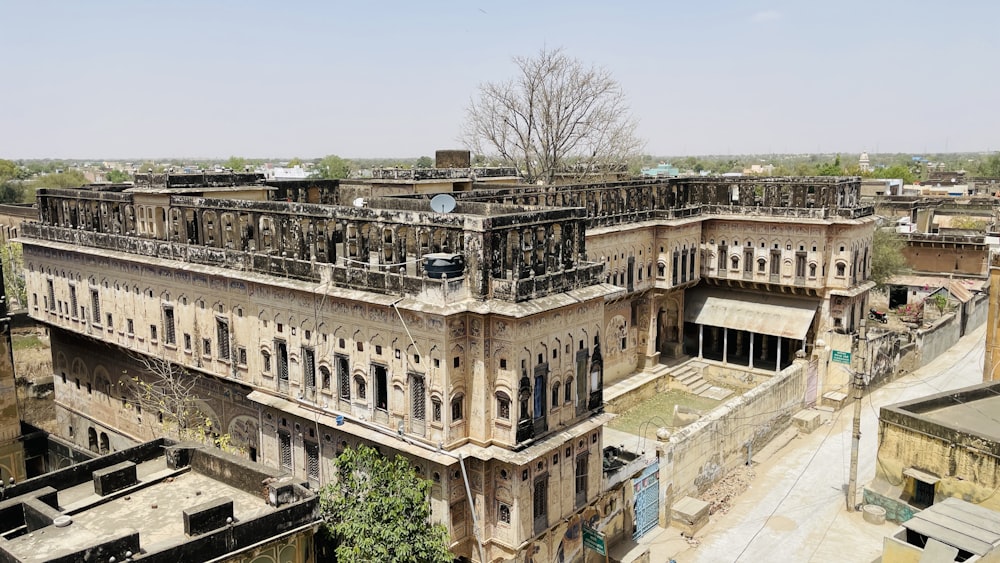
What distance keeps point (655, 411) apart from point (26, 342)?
41.9 m

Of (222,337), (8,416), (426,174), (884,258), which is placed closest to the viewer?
(222,337)

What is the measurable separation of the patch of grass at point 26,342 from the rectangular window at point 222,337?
105ft

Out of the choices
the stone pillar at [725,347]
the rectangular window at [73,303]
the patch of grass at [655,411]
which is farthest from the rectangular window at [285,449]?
the stone pillar at [725,347]

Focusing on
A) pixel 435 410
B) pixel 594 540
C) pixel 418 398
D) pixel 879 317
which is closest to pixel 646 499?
pixel 594 540

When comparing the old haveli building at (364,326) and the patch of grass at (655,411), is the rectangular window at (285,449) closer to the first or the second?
the old haveli building at (364,326)

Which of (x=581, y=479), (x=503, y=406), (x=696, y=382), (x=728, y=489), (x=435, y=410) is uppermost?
(x=503, y=406)

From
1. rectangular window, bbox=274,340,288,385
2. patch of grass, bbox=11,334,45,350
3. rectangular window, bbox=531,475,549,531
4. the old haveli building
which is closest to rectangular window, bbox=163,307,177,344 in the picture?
the old haveli building

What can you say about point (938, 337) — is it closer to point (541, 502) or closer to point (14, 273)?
point (541, 502)

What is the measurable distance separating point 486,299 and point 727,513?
13.7m

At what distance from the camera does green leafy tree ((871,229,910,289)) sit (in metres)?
54.2

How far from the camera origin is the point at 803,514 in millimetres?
28453

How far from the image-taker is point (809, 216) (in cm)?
4166

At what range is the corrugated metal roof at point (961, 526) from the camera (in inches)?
793

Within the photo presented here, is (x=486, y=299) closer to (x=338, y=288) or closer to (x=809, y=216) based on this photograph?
(x=338, y=288)
